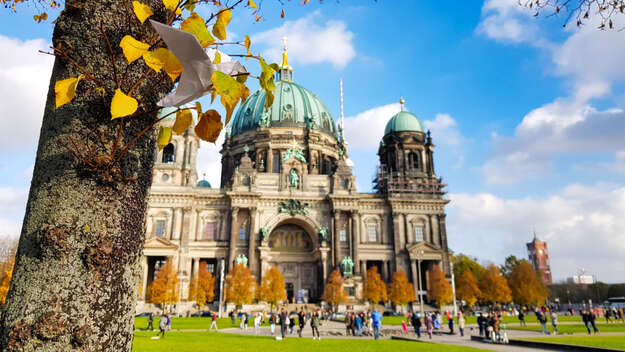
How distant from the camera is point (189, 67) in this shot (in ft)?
5.59

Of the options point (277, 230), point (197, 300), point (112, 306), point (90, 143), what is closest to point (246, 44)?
point (90, 143)

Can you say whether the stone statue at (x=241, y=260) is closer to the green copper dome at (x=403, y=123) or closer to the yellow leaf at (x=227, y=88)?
the green copper dome at (x=403, y=123)

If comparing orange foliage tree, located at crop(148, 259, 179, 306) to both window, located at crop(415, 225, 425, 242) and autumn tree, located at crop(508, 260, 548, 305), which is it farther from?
autumn tree, located at crop(508, 260, 548, 305)

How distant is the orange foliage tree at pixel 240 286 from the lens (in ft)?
140

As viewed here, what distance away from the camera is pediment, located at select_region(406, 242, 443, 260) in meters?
50.7

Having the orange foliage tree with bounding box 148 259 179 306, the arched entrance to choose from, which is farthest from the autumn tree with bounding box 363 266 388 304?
the orange foliage tree with bounding box 148 259 179 306

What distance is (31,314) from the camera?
1.71 metres

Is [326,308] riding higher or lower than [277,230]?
lower

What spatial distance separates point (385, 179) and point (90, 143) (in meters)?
55.5

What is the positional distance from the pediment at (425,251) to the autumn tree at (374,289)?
5911 millimetres

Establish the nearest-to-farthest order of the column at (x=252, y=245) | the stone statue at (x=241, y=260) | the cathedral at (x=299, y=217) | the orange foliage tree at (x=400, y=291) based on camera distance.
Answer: the orange foliage tree at (x=400, y=291) < the stone statue at (x=241, y=260) < the column at (x=252, y=245) < the cathedral at (x=299, y=217)

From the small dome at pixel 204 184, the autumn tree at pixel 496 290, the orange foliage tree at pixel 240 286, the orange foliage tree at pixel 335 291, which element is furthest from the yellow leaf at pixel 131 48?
the small dome at pixel 204 184

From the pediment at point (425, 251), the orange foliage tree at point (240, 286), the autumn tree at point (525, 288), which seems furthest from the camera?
the autumn tree at point (525, 288)

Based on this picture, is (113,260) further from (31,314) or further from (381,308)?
(381,308)
